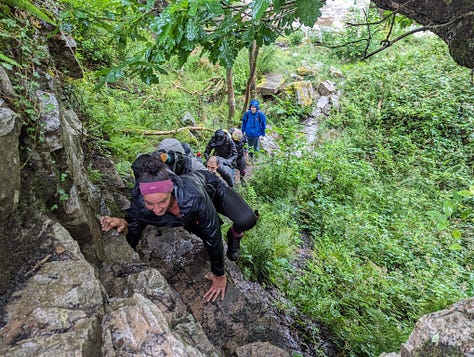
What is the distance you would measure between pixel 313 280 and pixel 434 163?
6.82m

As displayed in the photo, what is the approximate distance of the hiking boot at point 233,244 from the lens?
167 inches

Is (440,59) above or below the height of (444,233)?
above

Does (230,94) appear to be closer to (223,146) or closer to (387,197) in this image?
(223,146)

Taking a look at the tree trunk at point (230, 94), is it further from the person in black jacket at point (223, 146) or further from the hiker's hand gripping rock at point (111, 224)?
the hiker's hand gripping rock at point (111, 224)

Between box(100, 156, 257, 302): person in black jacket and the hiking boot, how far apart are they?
14.5 inches

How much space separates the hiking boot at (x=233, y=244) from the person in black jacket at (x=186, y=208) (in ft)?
1.21

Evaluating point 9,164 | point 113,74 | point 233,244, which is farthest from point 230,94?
point 9,164

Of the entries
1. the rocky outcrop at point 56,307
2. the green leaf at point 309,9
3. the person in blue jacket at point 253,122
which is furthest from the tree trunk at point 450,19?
the person in blue jacket at point 253,122

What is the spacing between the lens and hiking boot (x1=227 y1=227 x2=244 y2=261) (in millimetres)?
4250

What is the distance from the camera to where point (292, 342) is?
145 inches

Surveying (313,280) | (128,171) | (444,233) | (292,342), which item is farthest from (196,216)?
(444,233)

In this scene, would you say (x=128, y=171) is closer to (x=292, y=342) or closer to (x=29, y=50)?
(x=29, y=50)

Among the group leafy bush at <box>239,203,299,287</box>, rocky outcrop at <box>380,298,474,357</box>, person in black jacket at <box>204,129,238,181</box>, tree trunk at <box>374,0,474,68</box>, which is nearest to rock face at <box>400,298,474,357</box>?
rocky outcrop at <box>380,298,474,357</box>

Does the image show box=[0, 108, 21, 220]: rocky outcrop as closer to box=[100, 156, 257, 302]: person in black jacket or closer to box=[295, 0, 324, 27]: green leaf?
box=[100, 156, 257, 302]: person in black jacket
